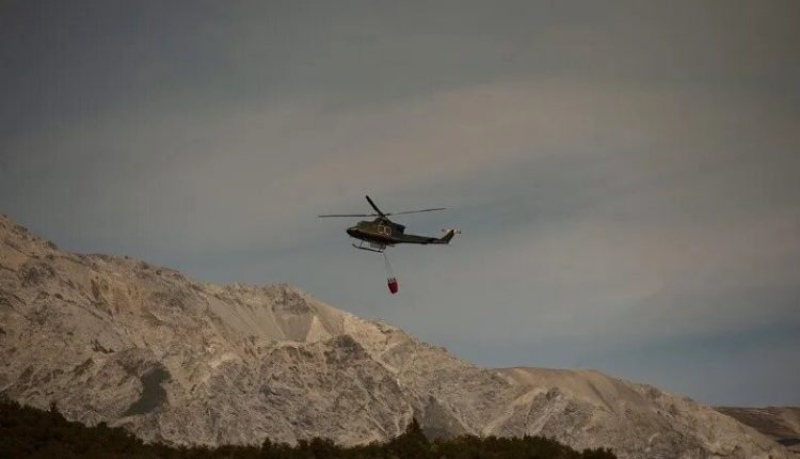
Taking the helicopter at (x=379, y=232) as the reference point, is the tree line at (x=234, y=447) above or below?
below

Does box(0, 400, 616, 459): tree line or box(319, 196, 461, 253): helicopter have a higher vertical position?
box(319, 196, 461, 253): helicopter

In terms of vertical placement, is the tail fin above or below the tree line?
above

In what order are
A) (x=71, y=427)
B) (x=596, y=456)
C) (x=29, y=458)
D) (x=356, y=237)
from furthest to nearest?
(x=356, y=237) < (x=71, y=427) < (x=596, y=456) < (x=29, y=458)

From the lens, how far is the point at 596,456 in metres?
76.4

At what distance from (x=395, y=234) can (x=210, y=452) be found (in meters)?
22.6

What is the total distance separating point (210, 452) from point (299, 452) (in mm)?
5776

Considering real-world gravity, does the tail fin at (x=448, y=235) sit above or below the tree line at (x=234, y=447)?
above

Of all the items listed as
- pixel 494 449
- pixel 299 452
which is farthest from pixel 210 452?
pixel 494 449

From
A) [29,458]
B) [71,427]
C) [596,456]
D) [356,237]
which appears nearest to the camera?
[29,458]

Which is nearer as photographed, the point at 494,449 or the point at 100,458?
the point at 100,458

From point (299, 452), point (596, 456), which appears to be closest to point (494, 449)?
point (596, 456)

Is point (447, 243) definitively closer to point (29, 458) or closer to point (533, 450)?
point (533, 450)

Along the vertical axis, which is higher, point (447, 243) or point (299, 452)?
point (447, 243)

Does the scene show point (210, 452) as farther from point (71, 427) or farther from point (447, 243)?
point (447, 243)
